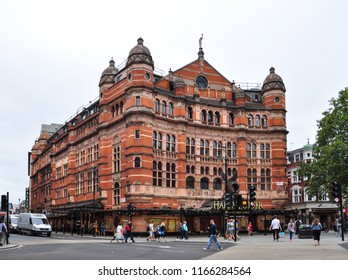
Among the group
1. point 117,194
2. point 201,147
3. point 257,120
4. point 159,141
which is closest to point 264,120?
point 257,120

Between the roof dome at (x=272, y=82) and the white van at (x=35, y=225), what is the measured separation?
32210 mm

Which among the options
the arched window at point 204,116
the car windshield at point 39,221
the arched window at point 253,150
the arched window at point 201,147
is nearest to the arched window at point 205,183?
the arched window at point 201,147

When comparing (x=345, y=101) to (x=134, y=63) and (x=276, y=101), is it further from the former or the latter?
(x=134, y=63)

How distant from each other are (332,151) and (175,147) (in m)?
18.1

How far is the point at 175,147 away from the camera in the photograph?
5553cm

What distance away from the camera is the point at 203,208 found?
5484 centimetres

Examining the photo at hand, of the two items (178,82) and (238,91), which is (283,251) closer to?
(178,82)

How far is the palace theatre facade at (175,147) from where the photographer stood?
51.3 meters

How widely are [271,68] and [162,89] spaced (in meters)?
17.0

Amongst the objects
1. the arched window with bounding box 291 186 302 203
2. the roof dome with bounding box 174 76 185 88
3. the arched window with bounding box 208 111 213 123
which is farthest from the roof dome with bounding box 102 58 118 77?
the arched window with bounding box 291 186 302 203

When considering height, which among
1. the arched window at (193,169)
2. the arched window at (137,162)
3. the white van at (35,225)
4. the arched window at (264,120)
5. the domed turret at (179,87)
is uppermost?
the domed turret at (179,87)

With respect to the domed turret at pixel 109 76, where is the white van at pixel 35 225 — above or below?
below

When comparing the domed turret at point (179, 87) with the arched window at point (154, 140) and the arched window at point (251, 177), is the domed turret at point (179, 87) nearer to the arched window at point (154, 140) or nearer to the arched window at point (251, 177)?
the arched window at point (154, 140)

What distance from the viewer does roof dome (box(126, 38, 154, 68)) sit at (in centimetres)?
5194
